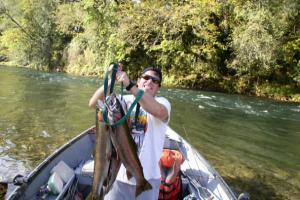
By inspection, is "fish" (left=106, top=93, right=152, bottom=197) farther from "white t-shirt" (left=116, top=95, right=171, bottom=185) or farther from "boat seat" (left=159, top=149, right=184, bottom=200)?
"boat seat" (left=159, top=149, right=184, bottom=200)

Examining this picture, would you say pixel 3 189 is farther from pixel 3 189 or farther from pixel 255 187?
pixel 255 187

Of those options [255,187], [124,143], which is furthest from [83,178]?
[255,187]

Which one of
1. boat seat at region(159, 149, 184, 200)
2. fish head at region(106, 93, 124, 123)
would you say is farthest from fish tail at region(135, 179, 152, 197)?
boat seat at region(159, 149, 184, 200)

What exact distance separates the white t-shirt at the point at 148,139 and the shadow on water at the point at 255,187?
452cm

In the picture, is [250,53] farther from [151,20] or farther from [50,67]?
[50,67]

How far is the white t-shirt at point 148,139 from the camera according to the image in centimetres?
355

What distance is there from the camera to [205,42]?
25.7 meters

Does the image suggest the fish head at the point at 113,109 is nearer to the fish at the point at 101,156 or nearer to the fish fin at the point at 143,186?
the fish at the point at 101,156

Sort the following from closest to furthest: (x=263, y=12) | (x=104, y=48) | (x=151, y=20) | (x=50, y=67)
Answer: (x=263, y=12) < (x=151, y=20) < (x=104, y=48) < (x=50, y=67)

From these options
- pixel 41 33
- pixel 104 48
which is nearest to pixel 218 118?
pixel 104 48

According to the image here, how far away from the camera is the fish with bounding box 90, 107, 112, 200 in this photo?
2818 mm

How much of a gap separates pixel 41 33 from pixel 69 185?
37.4m

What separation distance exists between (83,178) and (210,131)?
325 inches

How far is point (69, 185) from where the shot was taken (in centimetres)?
502
